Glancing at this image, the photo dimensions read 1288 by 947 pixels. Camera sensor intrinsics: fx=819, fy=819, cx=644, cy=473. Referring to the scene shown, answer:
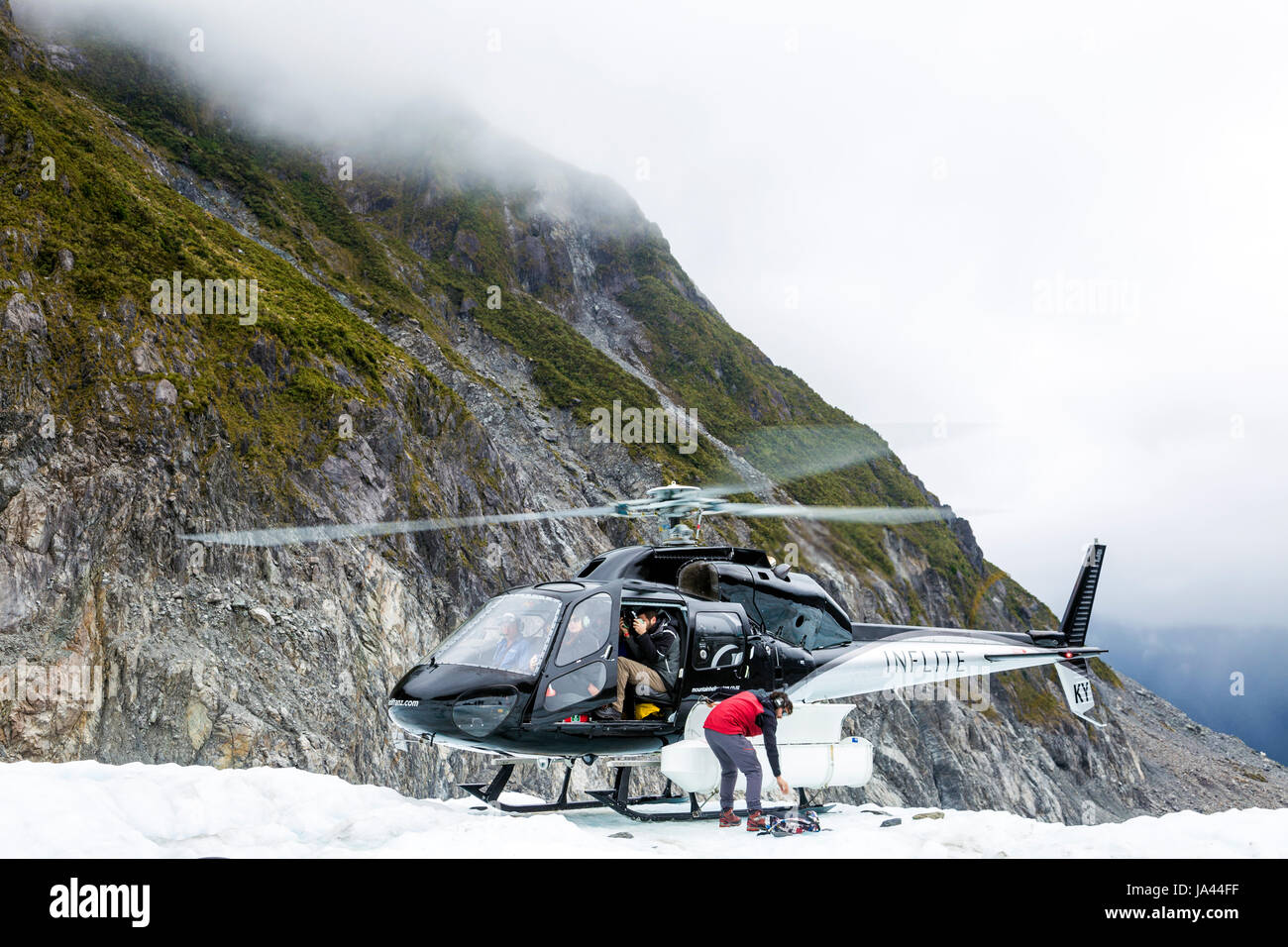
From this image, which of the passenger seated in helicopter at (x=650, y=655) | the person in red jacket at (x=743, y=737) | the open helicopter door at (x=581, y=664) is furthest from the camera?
the passenger seated in helicopter at (x=650, y=655)

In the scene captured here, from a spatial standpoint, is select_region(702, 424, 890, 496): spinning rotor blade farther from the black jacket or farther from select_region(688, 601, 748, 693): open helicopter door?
the black jacket

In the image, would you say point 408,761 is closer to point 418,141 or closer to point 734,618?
point 734,618

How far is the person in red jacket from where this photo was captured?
8492 mm

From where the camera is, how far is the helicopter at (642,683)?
925cm

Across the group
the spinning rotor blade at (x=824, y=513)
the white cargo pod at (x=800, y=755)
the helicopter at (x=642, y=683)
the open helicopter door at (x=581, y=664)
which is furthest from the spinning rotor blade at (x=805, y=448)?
the open helicopter door at (x=581, y=664)

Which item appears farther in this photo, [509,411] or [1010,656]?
[509,411]

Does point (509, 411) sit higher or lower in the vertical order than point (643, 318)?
lower

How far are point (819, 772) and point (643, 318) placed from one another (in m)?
83.9

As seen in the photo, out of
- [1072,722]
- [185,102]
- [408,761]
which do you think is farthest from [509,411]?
[1072,722]

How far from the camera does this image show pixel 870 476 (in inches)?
3519

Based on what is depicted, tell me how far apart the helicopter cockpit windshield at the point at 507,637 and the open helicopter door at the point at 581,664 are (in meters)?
0.18

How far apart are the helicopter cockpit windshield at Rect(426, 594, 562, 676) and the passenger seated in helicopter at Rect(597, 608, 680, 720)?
1069 mm

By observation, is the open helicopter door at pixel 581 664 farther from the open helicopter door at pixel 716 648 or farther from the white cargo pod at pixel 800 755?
the open helicopter door at pixel 716 648
